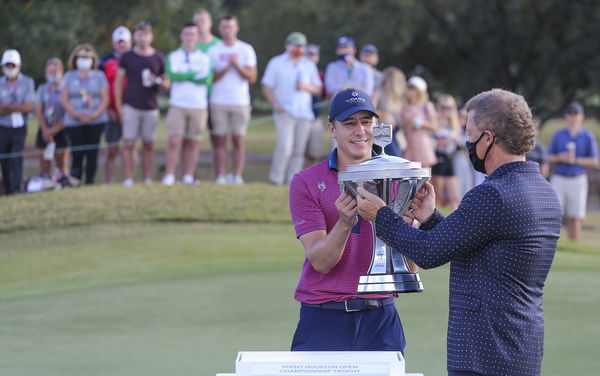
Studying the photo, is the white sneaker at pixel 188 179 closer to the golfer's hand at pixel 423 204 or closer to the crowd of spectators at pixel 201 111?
the crowd of spectators at pixel 201 111

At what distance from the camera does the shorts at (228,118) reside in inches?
524

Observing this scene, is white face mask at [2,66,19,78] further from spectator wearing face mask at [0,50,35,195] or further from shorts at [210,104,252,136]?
shorts at [210,104,252,136]

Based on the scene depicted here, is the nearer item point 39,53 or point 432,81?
Answer: point 39,53

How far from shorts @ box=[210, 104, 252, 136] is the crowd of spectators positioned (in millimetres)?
15

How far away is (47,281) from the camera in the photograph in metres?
9.66

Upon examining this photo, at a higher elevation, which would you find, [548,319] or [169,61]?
[169,61]

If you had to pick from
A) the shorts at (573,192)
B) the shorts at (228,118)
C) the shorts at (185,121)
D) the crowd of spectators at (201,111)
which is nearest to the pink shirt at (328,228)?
the crowd of spectators at (201,111)

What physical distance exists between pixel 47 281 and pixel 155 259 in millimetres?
1186

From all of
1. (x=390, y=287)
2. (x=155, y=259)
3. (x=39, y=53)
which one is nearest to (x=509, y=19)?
(x=39, y=53)

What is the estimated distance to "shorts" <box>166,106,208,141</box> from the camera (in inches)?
→ 510

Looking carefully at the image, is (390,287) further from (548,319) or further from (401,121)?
(401,121)

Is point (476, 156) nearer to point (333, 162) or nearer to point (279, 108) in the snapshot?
point (333, 162)

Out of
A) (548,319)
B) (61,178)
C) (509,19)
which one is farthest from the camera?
(509,19)

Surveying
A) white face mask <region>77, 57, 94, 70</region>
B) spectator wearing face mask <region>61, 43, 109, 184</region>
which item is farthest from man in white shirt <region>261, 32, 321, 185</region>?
white face mask <region>77, 57, 94, 70</region>
